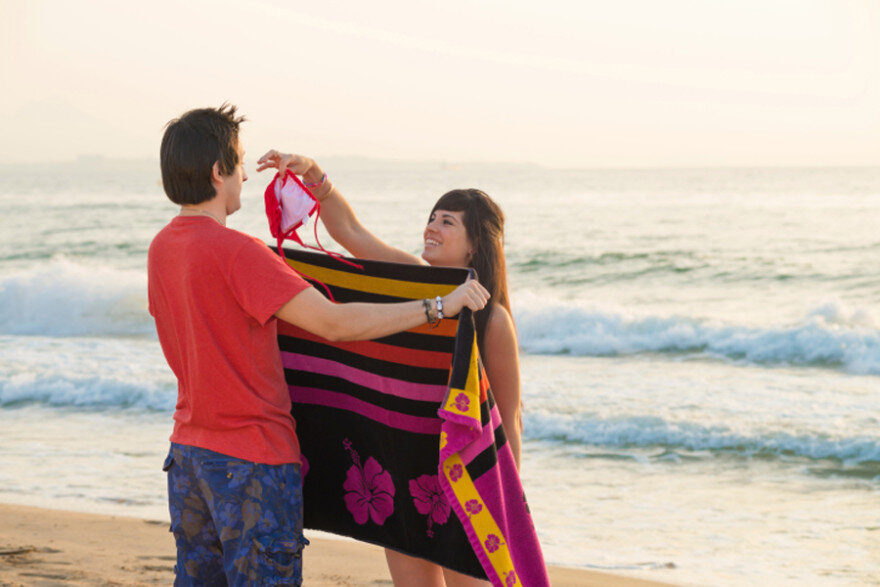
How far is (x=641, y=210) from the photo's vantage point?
1387 inches

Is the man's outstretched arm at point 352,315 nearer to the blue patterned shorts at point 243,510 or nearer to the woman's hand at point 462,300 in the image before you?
the woman's hand at point 462,300

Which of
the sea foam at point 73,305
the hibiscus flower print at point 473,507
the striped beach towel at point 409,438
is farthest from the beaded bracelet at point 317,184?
the sea foam at point 73,305

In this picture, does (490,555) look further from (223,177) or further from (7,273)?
(7,273)

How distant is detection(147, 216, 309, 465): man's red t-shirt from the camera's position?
231 centimetres

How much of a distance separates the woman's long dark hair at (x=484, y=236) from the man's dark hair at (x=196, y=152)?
A: 93 centimetres

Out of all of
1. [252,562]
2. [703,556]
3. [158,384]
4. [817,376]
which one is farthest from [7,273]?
[252,562]

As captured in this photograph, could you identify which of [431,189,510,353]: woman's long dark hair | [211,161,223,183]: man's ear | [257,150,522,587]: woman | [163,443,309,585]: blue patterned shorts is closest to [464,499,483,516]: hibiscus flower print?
[257,150,522,587]: woman

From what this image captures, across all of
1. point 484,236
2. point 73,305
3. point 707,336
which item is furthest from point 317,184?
point 73,305

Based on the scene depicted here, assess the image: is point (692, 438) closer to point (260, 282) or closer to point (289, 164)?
point (289, 164)

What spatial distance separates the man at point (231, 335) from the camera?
232cm

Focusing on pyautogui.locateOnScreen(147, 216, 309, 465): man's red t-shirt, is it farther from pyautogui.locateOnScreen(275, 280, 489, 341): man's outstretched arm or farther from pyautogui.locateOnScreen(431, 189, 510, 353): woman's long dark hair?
pyautogui.locateOnScreen(431, 189, 510, 353): woman's long dark hair

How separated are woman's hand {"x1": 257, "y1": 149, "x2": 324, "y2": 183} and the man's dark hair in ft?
1.24

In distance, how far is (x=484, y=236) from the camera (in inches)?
122

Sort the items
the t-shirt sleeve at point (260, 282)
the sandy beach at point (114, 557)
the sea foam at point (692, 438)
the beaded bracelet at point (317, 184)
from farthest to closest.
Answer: the sea foam at point (692, 438) < the sandy beach at point (114, 557) < the beaded bracelet at point (317, 184) < the t-shirt sleeve at point (260, 282)
